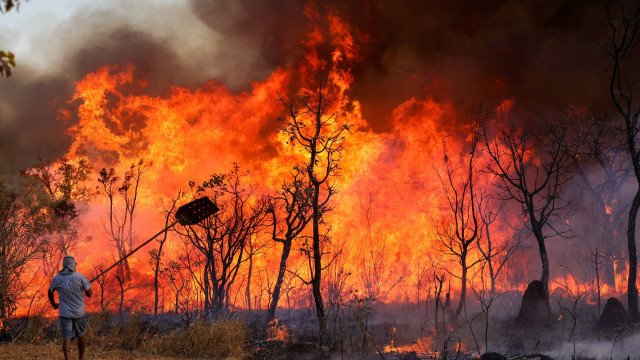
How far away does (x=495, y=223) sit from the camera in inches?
1505

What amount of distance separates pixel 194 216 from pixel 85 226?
111 ft

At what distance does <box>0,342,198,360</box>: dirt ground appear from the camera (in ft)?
39.0

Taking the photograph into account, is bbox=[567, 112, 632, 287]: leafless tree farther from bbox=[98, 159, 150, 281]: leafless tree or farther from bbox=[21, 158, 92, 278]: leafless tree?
bbox=[21, 158, 92, 278]: leafless tree

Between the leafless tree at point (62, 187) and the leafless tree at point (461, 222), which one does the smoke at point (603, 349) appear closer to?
the leafless tree at point (461, 222)

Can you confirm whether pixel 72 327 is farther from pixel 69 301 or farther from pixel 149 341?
pixel 149 341

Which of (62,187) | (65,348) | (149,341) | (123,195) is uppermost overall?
(62,187)

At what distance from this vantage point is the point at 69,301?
10.4 metres

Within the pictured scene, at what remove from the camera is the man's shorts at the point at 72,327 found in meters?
10.3

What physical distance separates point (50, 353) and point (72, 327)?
8.79 ft

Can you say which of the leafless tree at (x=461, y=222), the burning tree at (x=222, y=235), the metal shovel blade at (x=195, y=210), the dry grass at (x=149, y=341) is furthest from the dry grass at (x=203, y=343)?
the leafless tree at (x=461, y=222)

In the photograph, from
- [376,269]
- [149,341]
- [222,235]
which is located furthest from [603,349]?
[376,269]

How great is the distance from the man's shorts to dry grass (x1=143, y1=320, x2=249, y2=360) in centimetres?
350

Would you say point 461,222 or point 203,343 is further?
point 461,222

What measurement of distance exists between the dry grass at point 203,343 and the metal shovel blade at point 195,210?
409 cm
